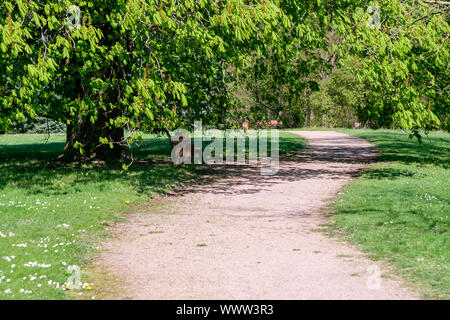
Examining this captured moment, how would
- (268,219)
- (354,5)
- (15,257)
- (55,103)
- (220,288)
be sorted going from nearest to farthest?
Result: (220,288) → (15,257) → (268,219) → (55,103) → (354,5)

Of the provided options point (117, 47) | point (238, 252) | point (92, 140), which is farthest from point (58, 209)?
point (92, 140)

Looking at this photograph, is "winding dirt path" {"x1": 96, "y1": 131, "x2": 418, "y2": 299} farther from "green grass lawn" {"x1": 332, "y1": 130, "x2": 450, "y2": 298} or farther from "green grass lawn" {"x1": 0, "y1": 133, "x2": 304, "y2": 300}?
"green grass lawn" {"x1": 0, "y1": 133, "x2": 304, "y2": 300}

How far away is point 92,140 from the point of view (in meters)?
18.9

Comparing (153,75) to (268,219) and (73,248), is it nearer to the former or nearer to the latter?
(268,219)


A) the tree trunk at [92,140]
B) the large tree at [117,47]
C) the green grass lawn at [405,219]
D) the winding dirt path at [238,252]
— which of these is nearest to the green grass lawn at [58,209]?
the winding dirt path at [238,252]

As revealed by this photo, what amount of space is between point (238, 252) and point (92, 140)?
11679 millimetres

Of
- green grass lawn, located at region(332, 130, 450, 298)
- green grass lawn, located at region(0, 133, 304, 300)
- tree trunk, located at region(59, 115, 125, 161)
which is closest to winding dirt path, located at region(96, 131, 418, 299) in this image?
green grass lawn, located at region(332, 130, 450, 298)

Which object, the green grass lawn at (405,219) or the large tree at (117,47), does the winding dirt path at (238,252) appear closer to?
the green grass lawn at (405,219)

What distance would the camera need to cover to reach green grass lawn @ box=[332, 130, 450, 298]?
7363mm

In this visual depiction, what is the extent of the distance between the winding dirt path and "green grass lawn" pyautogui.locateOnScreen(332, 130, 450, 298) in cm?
41

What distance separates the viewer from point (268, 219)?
1109 cm

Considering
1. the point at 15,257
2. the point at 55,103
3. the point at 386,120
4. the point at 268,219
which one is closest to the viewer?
the point at 15,257
